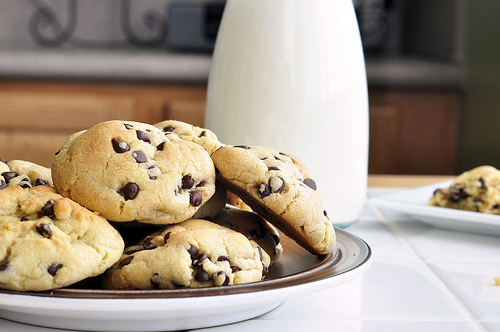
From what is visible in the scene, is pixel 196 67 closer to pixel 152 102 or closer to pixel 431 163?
pixel 152 102

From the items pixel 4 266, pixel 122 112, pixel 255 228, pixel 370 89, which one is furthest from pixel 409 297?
pixel 370 89

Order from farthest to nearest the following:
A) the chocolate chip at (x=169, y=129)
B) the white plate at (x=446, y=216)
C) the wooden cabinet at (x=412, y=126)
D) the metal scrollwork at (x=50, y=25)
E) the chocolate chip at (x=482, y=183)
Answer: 1. the metal scrollwork at (x=50, y=25)
2. the wooden cabinet at (x=412, y=126)
3. the chocolate chip at (x=482, y=183)
4. the white plate at (x=446, y=216)
5. the chocolate chip at (x=169, y=129)

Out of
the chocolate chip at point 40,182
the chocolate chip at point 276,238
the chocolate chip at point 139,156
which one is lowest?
the chocolate chip at point 276,238

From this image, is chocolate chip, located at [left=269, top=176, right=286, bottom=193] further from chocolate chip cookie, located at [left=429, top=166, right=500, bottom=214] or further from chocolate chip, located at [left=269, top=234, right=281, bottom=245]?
chocolate chip cookie, located at [left=429, top=166, right=500, bottom=214]

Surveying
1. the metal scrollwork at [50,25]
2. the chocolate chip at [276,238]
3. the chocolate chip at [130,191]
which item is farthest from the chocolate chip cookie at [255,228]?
the metal scrollwork at [50,25]

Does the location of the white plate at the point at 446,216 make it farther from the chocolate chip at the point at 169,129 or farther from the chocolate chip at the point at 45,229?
the chocolate chip at the point at 45,229

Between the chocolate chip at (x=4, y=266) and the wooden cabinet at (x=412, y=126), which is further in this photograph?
the wooden cabinet at (x=412, y=126)
